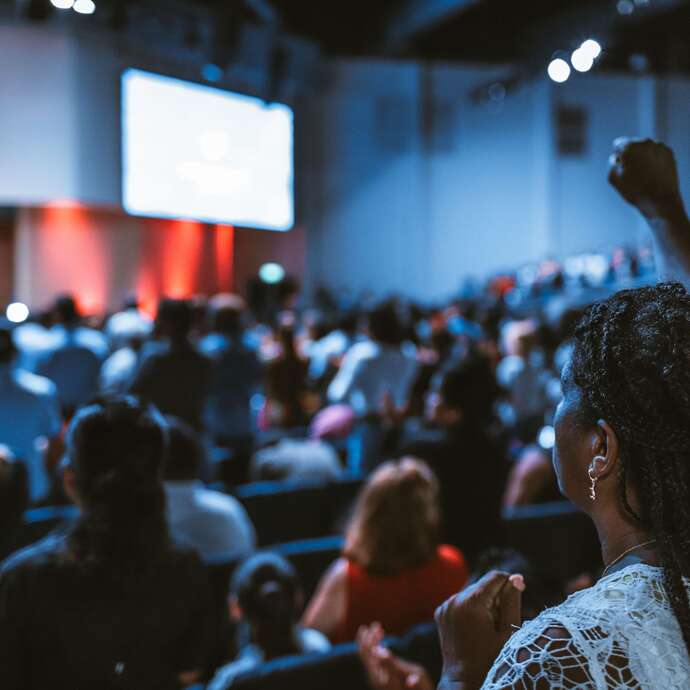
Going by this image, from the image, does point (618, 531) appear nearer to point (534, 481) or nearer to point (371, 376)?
point (534, 481)

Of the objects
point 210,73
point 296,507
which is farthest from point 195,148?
point 296,507

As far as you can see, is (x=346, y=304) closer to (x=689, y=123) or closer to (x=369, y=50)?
(x=369, y=50)

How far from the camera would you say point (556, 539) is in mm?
3363

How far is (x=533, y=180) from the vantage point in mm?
17078

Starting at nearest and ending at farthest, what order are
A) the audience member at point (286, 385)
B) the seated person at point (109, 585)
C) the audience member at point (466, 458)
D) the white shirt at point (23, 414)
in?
the seated person at point (109, 585), the audience member at point (466, 458), the white shirt at point (23, 414), the audience member at point (286, 385)

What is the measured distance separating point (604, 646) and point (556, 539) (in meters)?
2.68

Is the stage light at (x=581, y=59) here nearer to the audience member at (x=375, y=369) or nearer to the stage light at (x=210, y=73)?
the audience member at (x=375, y=369)

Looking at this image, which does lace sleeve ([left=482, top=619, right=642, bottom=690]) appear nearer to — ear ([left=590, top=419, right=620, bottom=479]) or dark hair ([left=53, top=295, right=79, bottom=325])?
ear ([left=590, top=419, right=620, bottom=479])

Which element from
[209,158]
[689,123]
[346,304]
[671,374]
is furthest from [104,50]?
[671,374]

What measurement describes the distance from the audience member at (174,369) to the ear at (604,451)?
11.2 feet

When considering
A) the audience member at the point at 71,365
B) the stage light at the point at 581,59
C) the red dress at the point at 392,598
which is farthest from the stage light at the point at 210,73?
the red dress at the point at 392,598

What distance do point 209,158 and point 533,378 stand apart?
6.53m

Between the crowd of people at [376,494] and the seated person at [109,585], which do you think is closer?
the crowd of people at [376,494]

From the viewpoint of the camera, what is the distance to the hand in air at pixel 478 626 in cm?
94
